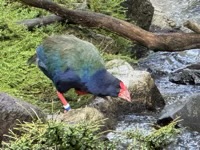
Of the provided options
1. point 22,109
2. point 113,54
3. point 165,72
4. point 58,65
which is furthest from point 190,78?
point 22,109

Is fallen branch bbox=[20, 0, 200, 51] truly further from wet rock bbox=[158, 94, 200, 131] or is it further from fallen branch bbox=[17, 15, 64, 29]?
wet rock bbox=[158, 94, 200, 131]

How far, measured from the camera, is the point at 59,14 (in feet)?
21.6

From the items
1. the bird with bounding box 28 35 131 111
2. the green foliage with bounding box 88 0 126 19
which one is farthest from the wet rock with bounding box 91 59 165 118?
the green foliage with bounding box 88 0 126 19

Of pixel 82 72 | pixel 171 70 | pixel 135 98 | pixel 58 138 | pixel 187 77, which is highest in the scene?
pixel 58 138

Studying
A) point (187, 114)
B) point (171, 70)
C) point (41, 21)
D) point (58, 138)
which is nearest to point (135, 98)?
point (187, 114)

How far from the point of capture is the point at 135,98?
18.2 feet

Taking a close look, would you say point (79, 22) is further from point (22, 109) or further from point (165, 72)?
point (22, 109)

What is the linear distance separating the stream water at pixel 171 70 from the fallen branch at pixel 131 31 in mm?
774

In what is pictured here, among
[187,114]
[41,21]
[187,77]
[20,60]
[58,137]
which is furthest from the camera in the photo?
[41,21]

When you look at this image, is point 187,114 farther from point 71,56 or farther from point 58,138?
point 58,138

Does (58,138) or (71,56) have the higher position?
(58,138)

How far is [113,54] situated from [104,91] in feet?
8.63

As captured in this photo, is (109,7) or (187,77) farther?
(109,7)

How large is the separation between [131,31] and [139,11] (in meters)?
2.54
